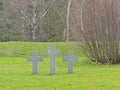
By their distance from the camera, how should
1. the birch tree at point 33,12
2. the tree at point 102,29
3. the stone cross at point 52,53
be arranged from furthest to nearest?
the birch tree at point 33,12
the tree at point 102,29
the stone cross at point 52,53

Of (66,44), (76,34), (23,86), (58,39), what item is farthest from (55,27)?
(23,86)

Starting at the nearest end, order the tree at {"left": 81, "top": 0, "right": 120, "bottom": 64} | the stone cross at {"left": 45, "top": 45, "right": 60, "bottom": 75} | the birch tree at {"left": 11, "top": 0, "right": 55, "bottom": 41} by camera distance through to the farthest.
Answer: the stone cross at {"left": 45, "top": 45, "right": 60, "bottom": 75}
the tree at {"left": 81, "top": 0, "right": 120, "bottom": 64}
the birch tree at {"left": 11, "top": 0, "right": 55, "bottom": 41}

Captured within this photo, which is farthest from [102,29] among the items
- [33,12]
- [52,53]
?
[33,12]

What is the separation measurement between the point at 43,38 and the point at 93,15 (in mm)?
26811

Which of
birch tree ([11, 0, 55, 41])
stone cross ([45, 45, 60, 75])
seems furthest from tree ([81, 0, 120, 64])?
birch tree ([11, 0, 55, 41])

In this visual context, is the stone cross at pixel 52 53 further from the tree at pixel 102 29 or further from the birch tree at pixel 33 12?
the birch tree at pixel 33 12

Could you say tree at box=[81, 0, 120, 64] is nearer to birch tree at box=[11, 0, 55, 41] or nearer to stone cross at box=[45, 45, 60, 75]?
stone cross at box=[45, 45, 60, 75]

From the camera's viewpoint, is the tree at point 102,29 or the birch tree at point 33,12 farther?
the birch tree at point 33,12

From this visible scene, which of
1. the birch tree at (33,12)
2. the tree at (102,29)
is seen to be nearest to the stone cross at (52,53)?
the tree at (102,29)

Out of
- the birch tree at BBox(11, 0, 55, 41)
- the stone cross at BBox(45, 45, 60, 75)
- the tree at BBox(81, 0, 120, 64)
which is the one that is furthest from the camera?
the birch tree at BBox(11, 0, 55, 41)

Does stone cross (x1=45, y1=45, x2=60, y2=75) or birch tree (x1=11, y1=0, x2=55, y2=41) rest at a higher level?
birch tree (x1=11, y1=0, x2=55, y2=41)

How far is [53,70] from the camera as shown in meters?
16.8

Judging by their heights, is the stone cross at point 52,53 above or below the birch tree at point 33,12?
below

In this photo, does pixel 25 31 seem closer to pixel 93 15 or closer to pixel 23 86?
pixel 93 15
